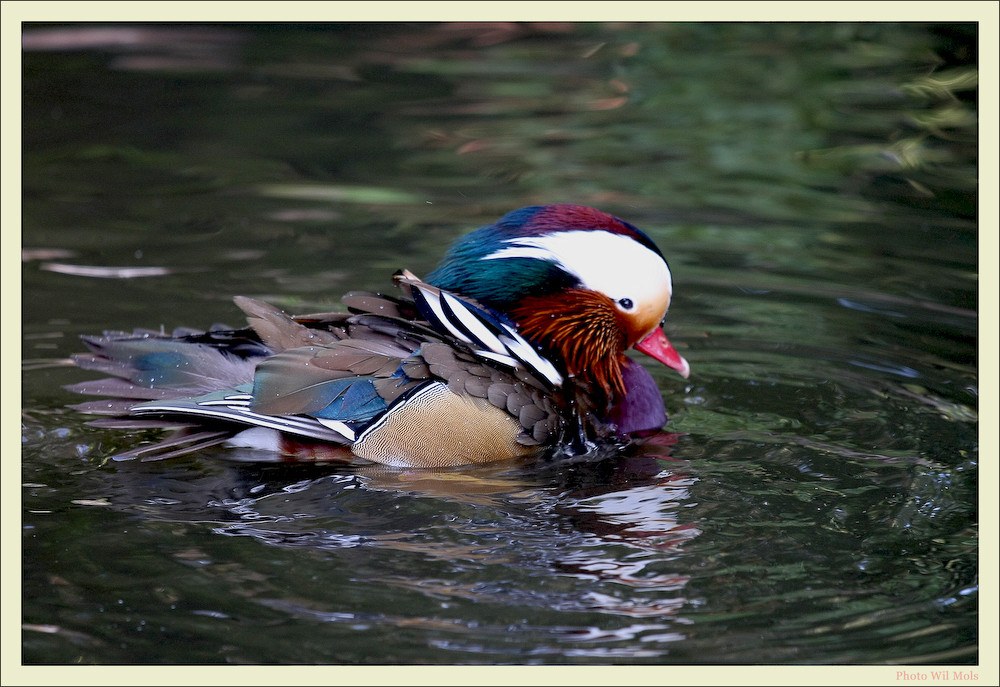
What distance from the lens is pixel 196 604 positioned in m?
4.29

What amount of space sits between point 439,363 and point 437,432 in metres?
0.32

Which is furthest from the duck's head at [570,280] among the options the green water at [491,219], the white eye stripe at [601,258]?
the green water at [491,219]

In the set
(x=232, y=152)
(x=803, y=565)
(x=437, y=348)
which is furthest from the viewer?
(x=232, y=152)

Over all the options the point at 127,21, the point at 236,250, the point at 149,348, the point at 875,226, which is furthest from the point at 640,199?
the point at 127,21

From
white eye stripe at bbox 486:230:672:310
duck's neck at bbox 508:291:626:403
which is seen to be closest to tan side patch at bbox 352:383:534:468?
duck's neck at bbox 508:291:626:403

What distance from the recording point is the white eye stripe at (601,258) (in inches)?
222

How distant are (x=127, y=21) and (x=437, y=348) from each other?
27.0 ft

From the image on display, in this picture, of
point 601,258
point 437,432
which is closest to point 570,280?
point 601,258

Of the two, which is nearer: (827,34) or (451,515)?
(451,515)

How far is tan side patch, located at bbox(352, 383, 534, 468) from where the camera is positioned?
17.7 ft

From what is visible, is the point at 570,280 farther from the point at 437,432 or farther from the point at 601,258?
the point at 437,432

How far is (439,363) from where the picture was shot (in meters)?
5.40

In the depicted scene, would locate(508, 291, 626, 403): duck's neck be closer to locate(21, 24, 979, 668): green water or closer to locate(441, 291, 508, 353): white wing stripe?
locate(441, 291, 508, 353): white wing stripe

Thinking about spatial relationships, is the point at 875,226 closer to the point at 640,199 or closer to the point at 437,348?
the point at 640,199
